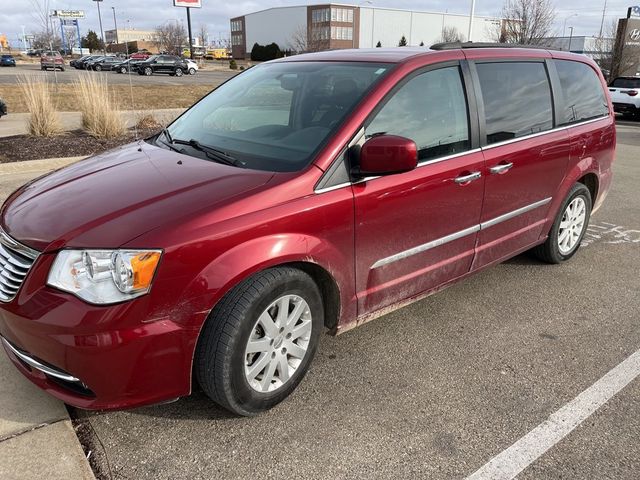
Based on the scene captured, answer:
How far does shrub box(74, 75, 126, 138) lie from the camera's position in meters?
10.4

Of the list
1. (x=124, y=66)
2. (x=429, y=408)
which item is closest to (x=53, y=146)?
(x=429, y=408)

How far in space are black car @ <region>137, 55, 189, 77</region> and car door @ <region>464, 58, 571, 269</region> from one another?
43264mm

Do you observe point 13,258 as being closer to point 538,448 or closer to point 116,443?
point 116,443

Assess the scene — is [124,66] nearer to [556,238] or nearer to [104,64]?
[104,64]

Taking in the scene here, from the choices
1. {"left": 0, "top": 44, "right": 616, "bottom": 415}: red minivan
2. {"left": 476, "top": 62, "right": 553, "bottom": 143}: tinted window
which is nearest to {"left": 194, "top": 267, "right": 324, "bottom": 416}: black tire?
{"left": 0, "top": 44, "right": 616, "bottom": 415}: red minivan

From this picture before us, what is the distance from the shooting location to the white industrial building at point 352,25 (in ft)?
315

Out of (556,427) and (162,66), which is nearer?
(556,427)

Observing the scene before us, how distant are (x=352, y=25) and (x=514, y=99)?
101 metres

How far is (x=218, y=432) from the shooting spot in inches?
104

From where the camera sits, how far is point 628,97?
65.2 feet

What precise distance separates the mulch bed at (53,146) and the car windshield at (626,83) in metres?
18.6

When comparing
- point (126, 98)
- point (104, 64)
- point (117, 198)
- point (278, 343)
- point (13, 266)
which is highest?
point (117, 198)

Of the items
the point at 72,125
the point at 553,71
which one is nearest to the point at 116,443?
the point at 553,71

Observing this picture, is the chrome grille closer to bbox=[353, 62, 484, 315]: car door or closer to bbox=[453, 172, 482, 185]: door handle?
bbox=[353, 62, 484, 315]: car door
